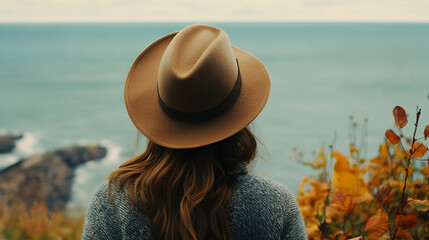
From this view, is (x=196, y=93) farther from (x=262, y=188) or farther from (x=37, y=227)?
(x=37, y=227)

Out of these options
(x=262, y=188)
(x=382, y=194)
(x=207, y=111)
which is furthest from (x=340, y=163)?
(x=207, y=111)

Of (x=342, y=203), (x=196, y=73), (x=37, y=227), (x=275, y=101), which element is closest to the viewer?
(x=196, y=73)

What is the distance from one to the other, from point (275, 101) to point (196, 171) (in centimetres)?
2512

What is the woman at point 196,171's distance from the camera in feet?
3.56

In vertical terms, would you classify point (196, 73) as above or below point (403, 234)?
above

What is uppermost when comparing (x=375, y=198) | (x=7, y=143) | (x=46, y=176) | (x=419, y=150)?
(x=419, y=150)

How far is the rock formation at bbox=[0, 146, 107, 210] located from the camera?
21.4 feet

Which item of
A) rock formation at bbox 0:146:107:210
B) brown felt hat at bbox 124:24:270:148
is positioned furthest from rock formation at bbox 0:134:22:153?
brown felt hat at bbox 124:24:270:148

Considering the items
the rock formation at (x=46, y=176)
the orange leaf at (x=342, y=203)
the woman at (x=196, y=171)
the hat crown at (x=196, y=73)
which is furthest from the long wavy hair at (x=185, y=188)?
the rock formation at (x=46, y=176)

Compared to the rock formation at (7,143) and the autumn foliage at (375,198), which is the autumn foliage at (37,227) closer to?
the autumn foliage at (375,198)

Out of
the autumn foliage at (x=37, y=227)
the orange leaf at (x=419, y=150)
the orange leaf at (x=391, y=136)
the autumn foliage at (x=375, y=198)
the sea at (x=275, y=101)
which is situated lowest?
the sea at (x=275, y=101)

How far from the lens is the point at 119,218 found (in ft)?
3.69

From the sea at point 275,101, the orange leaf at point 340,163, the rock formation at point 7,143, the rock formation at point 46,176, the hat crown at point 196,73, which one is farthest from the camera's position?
the rock formation at point 7,143

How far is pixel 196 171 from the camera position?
1.11m
